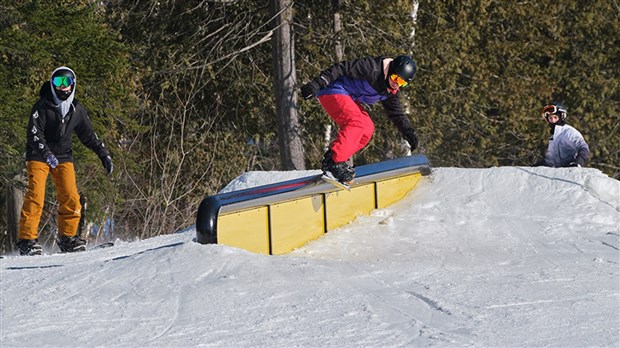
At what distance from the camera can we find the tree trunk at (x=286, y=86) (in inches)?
711

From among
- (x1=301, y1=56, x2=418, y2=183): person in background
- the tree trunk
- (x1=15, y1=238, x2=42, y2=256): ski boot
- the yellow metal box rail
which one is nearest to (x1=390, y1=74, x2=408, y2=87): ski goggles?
(x1=301, y1=56, x2=418, y2=183): person in background

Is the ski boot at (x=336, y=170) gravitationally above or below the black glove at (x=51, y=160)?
below

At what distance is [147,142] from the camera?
2217cm

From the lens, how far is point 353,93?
30.5ft

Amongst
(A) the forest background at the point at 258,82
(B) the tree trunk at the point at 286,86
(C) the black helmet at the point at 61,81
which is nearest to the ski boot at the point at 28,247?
(C) the black helmet at the point at 61,81

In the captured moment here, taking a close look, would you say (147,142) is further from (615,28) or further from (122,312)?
(122,312)

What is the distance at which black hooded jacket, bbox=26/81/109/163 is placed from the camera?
9422 mm

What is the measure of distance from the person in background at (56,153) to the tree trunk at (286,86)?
8281 mm

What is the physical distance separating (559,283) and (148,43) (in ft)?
44.9

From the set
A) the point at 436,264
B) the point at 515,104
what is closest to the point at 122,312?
the point at 436,264

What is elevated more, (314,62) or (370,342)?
(314,62)

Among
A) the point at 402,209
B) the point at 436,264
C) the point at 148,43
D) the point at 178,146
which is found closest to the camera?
the point at 436,264

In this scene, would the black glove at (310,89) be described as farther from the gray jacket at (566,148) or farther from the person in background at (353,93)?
the gray jacket at (566,148)

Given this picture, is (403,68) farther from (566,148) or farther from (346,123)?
(566,148)
